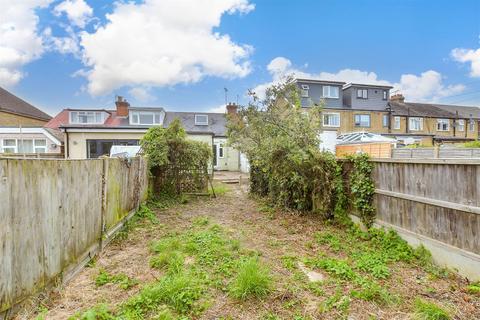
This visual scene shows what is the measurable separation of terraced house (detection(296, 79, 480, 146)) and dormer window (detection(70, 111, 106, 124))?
17.2 metres

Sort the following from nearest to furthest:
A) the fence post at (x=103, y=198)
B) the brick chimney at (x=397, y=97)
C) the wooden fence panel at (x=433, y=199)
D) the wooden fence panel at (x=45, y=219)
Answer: the wooden fence panel at (x=45, y=219)
the wooden fence panel at (x=433, y=199)
the fence post at (x=103, y=198)
the brick chimney at (x=397, y=97)

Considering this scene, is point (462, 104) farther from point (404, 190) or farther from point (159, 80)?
point (404, 190)

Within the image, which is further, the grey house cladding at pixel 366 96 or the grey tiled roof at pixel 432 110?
the grey tiled roof at pixel 432 110

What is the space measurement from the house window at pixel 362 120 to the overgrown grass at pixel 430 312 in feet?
92.4

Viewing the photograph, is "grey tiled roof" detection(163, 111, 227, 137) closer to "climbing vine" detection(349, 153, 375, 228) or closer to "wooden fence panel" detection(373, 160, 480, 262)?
"climbing vine" detection(349, 153, 375, 228)

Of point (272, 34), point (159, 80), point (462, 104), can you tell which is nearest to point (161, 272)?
point (272, 34)

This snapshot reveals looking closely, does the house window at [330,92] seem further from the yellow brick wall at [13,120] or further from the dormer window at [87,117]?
the yellow brick wall at [13,120]

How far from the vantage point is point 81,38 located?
12281 mm

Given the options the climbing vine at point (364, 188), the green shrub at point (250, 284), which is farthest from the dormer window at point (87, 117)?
the green shrub at point (250, 284)

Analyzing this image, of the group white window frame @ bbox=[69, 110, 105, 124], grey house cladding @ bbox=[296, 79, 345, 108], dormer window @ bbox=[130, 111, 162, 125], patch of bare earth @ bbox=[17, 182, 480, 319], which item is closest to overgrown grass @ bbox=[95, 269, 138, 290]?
patch of bare earth @ bbox=[17, 182, 480, 319]

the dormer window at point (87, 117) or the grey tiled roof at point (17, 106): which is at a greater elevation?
the grey tiled roof at point (17, 106)

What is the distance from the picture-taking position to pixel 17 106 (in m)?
28.5

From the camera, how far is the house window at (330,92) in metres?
27.7

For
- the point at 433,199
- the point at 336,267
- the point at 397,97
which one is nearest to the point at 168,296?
the point at 336,267
